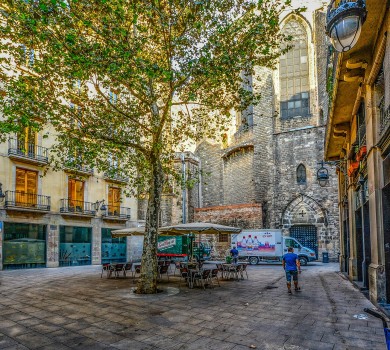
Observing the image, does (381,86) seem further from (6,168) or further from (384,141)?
(6,168)

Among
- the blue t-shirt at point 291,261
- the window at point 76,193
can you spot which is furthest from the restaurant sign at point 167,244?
the blue t-shirt at point 291,261

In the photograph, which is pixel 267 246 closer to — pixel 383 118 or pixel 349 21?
pixel 383 118

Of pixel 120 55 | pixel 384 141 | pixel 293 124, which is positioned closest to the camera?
pixel 384 141

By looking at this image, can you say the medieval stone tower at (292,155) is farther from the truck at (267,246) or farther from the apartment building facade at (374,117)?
the apartment building facade at (374,117)

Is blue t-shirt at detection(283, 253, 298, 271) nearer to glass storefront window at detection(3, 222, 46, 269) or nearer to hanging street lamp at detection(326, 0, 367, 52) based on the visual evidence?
hanging street lamp at detection(326, 0, 367, 52)

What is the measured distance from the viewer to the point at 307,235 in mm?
26547

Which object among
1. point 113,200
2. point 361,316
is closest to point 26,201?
point 113,200

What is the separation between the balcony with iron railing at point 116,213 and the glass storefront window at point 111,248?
1.13m

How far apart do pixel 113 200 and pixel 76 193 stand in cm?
363

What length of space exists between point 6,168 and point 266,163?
63.7 feet

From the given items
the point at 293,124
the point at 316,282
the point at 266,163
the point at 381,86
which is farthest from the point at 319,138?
the point at 381,86

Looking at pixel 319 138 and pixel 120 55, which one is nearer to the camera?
pixel 120 55

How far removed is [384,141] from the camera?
7738mm

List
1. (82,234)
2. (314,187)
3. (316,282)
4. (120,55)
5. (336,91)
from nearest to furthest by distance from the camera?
1. (120,55)
2. (336,91)
3. (316,282)
4. (82,234)
5. (314,187)
